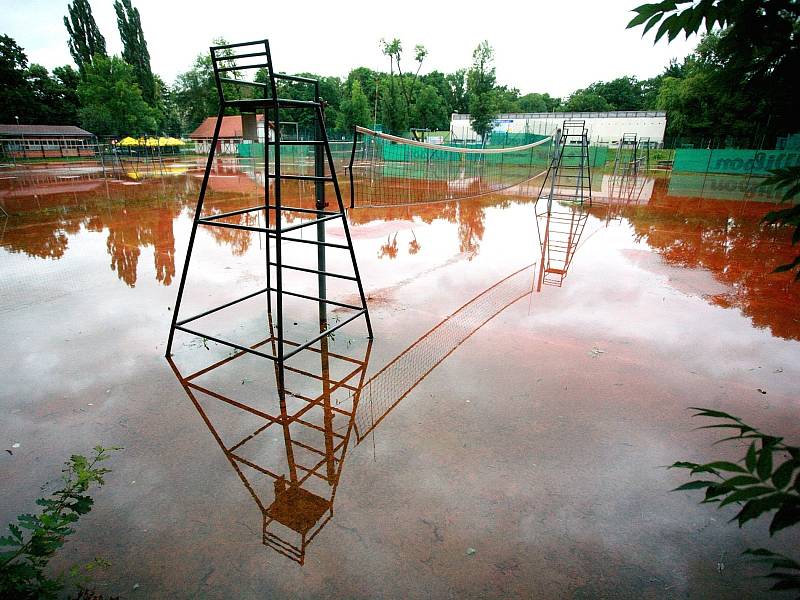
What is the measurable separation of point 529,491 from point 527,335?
2.57 metres

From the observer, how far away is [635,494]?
300 cm

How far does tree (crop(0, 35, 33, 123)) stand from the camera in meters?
44.6

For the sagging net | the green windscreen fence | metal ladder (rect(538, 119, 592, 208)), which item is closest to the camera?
metal ladder (rect(538, 119, 592, 208))

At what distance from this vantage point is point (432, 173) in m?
22.9

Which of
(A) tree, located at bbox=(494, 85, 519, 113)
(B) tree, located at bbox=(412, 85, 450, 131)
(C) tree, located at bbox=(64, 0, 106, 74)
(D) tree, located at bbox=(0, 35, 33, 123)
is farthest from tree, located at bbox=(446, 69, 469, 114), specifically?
(D) tree, located at bbox=(0, 35, 33, 123)

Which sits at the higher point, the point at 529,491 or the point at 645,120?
the point at 645,120

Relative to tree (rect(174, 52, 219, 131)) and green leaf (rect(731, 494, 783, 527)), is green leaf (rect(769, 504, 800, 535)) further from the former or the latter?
tree (rect(174, 52, 219, 131))

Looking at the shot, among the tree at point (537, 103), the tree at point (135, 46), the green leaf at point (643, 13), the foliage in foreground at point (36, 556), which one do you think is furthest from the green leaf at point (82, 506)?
the tree at point (537, 103)

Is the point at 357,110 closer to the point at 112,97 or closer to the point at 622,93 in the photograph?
the point at 112,97

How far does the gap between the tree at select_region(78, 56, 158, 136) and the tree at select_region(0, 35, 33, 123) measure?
970 centimetres

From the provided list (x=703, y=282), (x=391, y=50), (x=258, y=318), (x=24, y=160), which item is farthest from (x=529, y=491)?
(x=391, y=50)

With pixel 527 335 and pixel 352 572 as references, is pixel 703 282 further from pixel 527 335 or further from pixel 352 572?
pixel 352 572

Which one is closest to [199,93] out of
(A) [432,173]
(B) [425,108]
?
(B) [425,108]

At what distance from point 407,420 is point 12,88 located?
61.0 meters
